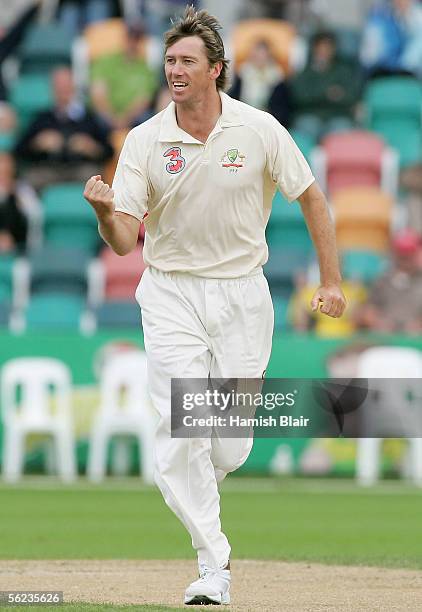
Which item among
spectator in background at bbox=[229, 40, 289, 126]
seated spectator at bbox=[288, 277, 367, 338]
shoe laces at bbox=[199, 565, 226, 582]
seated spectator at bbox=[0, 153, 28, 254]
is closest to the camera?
shoe laces at bbox=[199, 565, 226, 582]

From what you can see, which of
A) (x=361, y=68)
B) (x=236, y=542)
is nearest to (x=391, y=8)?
(x=361, y=68)

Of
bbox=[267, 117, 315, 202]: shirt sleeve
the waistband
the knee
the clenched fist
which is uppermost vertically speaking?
bbox=[267, 117, 315, 202]: shirt sleeve

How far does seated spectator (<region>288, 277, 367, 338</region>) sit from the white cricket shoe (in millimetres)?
8883

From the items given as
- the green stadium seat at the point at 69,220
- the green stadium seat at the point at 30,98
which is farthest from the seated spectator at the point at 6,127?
the green stadium seat at the point at 69,220

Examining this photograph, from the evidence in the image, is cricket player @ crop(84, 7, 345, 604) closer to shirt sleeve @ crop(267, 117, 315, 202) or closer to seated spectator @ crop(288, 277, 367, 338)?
shirt sleeve @ crop(267, 117, 315, 202)

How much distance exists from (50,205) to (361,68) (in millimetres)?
4569

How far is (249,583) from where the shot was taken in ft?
25.1

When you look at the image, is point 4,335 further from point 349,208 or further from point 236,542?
point 236,542

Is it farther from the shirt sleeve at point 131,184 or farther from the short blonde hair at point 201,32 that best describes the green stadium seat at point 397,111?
the shirt sleeve at point 131,184

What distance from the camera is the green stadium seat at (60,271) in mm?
16516

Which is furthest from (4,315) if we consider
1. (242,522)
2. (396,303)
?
(242,522)

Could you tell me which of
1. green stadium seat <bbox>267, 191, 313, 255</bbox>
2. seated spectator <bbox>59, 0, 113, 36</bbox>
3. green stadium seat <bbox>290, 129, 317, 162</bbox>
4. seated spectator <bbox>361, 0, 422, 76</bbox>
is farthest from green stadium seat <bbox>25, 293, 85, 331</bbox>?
seated spectator <bbox>361, 0, 422, 76</bbox>

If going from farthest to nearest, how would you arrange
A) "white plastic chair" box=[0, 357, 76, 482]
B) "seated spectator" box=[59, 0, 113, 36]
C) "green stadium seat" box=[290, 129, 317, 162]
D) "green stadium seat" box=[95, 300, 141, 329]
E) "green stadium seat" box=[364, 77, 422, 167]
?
"seated spectator" box=[59, 0, 113, 36] < "green stadium seat" box=[364, 77, 422, 167] < "green stadium seat" box=[290, 129, 317, 162] < "green stadium seat" box=[95, 300, 141, 329] < "white plastic chair" box=[0, 357, 76, 482]

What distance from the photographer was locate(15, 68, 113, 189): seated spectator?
17.9m
